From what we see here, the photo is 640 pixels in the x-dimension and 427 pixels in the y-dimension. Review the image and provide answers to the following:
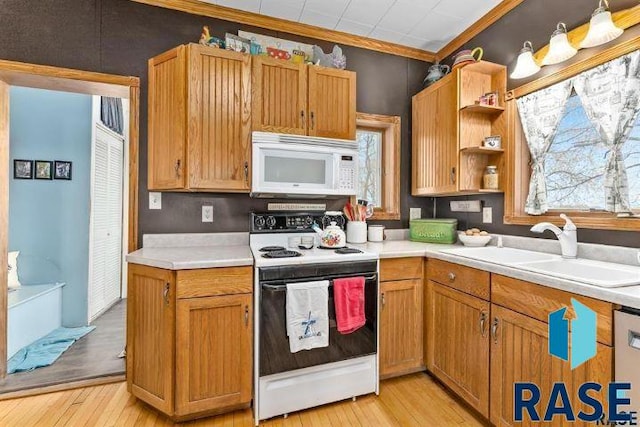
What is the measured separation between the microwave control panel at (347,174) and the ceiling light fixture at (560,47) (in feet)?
4.24

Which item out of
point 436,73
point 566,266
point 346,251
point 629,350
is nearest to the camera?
point 629,350

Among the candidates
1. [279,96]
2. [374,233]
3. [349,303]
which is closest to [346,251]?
[349,303]

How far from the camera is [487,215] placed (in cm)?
240

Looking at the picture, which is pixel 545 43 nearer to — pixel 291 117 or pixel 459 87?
pixel 459 87

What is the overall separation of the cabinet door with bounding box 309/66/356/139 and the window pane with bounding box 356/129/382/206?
536 mm

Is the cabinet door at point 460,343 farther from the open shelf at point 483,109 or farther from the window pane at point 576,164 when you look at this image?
the open shelf at point 483,109

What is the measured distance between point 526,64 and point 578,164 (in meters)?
0.69

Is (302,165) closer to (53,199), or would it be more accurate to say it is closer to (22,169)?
(53,199)

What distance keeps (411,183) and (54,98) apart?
3501 millimetres

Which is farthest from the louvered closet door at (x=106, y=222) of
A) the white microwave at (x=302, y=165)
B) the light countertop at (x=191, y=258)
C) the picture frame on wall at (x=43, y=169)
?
the white microwave at (x=302, y=165)

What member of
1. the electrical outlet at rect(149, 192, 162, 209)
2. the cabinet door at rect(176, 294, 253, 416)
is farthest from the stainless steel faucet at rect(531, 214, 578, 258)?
the electrical outlet at rect(149, 192, 162, 209)

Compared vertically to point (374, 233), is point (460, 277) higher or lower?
lower

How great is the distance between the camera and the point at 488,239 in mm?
2301

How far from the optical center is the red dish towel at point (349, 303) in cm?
181
